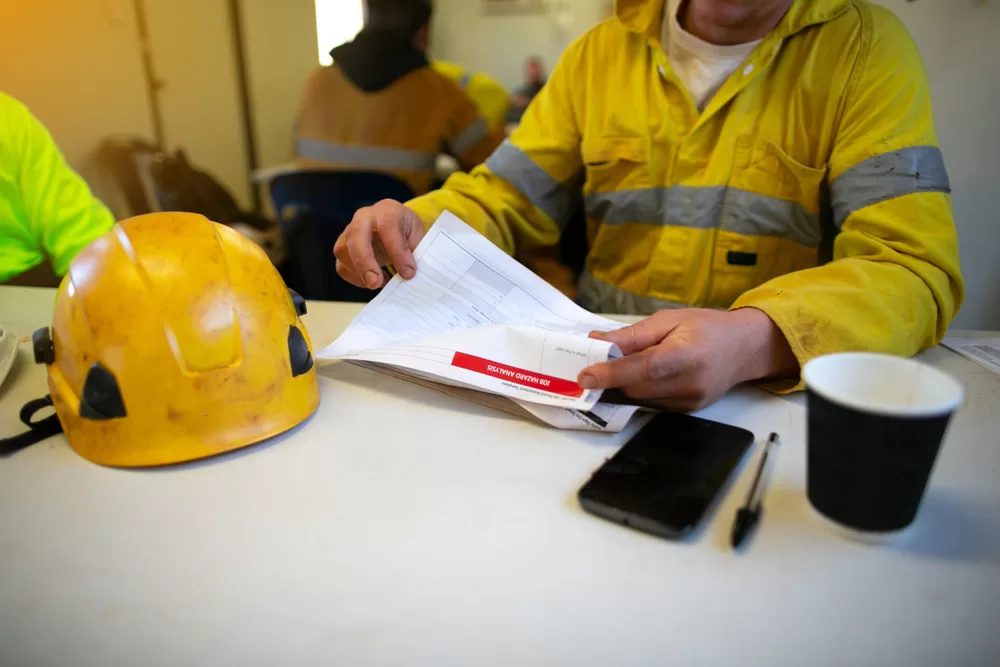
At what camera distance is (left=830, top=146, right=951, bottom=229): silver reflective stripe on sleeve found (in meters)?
0.78

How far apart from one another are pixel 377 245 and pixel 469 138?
1.16 metres

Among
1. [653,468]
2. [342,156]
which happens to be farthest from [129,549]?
[342,156]

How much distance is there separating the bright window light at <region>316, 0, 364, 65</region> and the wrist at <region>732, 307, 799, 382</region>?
1.52m

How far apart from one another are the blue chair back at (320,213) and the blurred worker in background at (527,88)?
0.67m

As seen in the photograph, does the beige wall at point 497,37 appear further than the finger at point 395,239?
Yes

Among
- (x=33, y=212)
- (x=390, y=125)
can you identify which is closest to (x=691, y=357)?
(x=33, y=212)

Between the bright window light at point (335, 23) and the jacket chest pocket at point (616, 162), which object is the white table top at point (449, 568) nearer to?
the jacket chest pocket at point (616, 162)

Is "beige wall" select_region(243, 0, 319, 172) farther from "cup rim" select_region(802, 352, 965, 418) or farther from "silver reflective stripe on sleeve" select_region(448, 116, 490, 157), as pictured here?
"cup rim" select_region(802, 352, 965, 418)

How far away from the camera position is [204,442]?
0.56 meters

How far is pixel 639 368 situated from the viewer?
0.58m

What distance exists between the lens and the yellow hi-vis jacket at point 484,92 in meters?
1.94

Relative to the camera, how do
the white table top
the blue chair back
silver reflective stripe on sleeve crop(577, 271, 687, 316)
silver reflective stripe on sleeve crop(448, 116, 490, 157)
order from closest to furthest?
the white table top
silver reflective stripe on sleeve crop(577, 271, 687, 316)
the blue chair back
silver reflective stripe on sleeve crop(448, 116, 490, 157)

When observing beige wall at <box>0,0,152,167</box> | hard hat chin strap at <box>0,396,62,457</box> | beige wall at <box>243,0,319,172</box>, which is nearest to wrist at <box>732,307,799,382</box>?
hard hat chin strap at <box>0,396,62,457</box>

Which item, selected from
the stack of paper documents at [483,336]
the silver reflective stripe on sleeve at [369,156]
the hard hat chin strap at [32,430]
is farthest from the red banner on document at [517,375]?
the silver reflective stripe on sleeve at [369,156]
